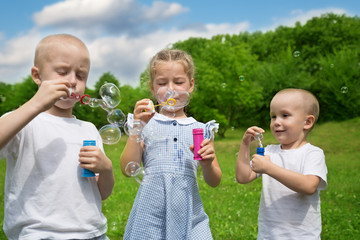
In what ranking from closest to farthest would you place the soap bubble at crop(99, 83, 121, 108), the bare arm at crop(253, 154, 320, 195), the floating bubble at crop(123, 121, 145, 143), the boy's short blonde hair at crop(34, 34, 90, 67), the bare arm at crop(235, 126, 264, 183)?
the boy's short blonde hair at crop(34, 34, 90, 67)
the bare arm at crop(253, 154, 320, 195)
the floating bubble at crop(123, 121, 145, 143)
the bare arm at crop(235, 126, 264, 183)
the soap bubble at crop(99, 83, 121, 108)

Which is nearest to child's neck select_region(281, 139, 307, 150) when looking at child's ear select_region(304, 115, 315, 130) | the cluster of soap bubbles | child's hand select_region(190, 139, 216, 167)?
child's ear select_region(304, 115, 315, 130)

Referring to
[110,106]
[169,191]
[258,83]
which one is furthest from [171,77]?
[258,83]

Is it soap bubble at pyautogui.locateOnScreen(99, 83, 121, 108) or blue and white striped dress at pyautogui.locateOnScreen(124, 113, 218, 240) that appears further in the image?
soap bubble at pyautogui.locateOnScreen(99, 83, 121, 108)

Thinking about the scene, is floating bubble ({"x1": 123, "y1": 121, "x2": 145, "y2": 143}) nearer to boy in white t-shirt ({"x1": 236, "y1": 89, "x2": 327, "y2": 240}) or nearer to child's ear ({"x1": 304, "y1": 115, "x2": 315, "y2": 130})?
boy in white t-shirt ({"x1": 236, "y1": 89, "x2": 327, "y2": 240})

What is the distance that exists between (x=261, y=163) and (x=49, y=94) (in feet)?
4.91

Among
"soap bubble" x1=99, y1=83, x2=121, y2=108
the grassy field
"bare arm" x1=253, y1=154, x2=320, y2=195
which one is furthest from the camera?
the grassy field

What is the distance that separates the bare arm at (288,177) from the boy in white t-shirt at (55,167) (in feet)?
3.48

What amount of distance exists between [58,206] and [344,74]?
24.0 metres

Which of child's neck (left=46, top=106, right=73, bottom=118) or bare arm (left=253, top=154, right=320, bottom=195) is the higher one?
child's neck (left=46, top=106, right=73, bottom=118)

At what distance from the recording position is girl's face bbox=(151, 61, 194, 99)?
2.78 metres

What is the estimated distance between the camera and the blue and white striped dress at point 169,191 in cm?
258

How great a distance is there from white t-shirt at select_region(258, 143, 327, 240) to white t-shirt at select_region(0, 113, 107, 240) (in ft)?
4.12

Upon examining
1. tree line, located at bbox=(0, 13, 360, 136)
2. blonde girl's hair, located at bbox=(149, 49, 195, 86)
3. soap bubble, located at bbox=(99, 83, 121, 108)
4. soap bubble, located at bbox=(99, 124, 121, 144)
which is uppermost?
tree line, located at bbox=(0, 13, 360, 136)

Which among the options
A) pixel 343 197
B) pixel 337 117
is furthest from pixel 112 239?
pixel 337 117
